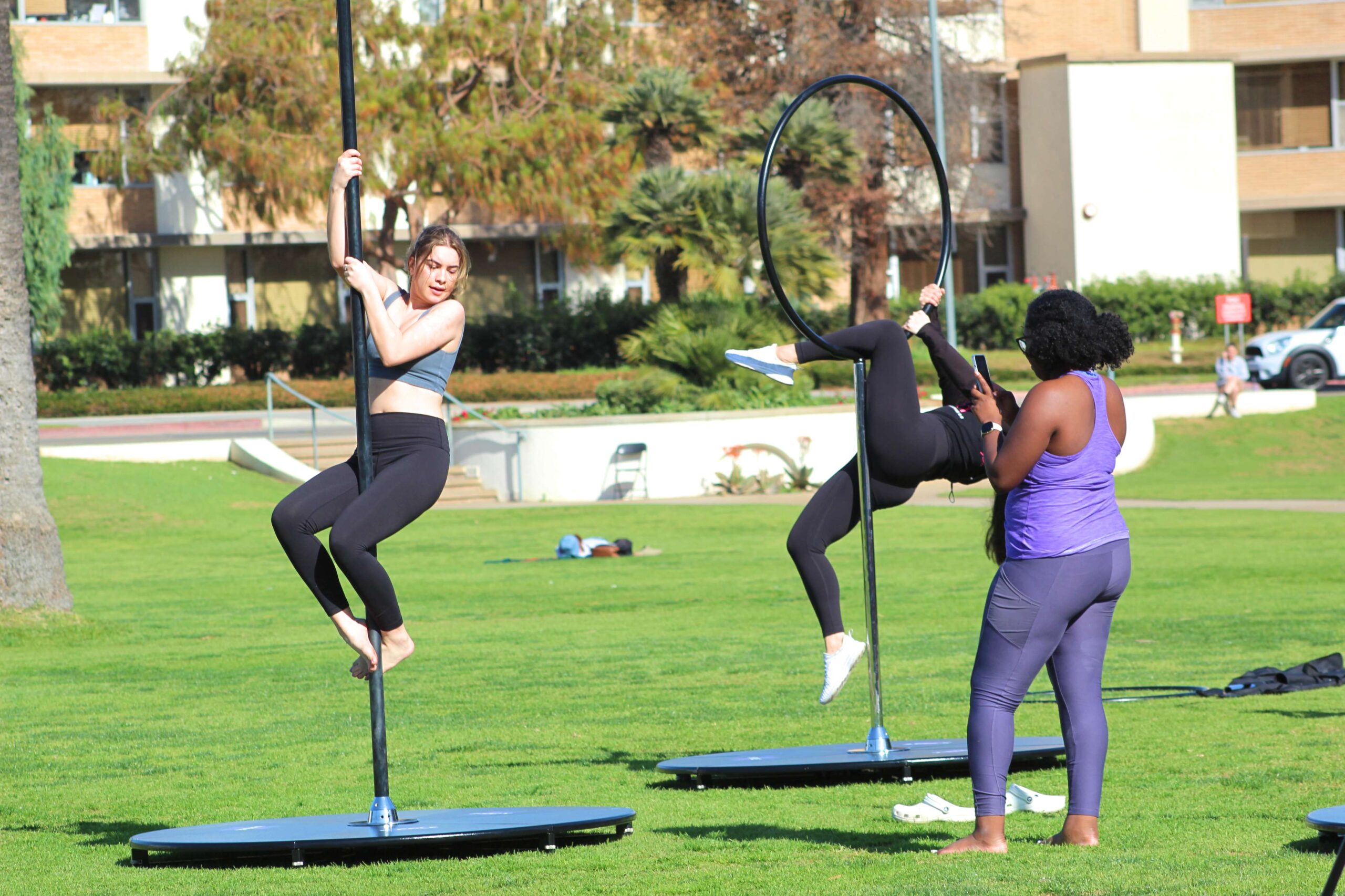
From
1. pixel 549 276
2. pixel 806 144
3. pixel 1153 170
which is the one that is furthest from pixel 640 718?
pixel 1153 170

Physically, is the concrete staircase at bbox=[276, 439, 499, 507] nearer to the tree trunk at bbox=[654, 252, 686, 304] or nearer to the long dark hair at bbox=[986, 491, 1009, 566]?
the tree trunk at bbox=[654, 252, 686, 304]

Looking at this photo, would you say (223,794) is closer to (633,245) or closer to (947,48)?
(633,245)

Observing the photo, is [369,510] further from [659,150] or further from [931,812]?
[659,150]

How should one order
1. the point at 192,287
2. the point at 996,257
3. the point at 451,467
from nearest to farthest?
the point at 451,467 < the point at 192,287 < the point at 996,257

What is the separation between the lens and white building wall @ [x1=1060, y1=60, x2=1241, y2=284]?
46750mm

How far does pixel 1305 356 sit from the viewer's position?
122ft

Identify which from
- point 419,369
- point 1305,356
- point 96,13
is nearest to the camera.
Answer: point 419,369

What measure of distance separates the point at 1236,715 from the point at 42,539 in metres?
9.65

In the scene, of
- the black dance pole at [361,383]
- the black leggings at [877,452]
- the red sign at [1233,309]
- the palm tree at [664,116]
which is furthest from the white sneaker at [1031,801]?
the red sign at [1233,309]

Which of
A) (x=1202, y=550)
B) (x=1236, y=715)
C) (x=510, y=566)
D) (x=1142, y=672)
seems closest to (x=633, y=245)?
(x=510, y=566)

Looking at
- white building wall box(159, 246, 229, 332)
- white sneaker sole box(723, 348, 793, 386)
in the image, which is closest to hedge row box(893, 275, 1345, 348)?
white building wall box(159, 246, 229, 332)

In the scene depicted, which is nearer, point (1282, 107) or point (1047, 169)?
point (1047, 169)

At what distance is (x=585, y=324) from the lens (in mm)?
44750

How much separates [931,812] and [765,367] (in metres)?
2.25
